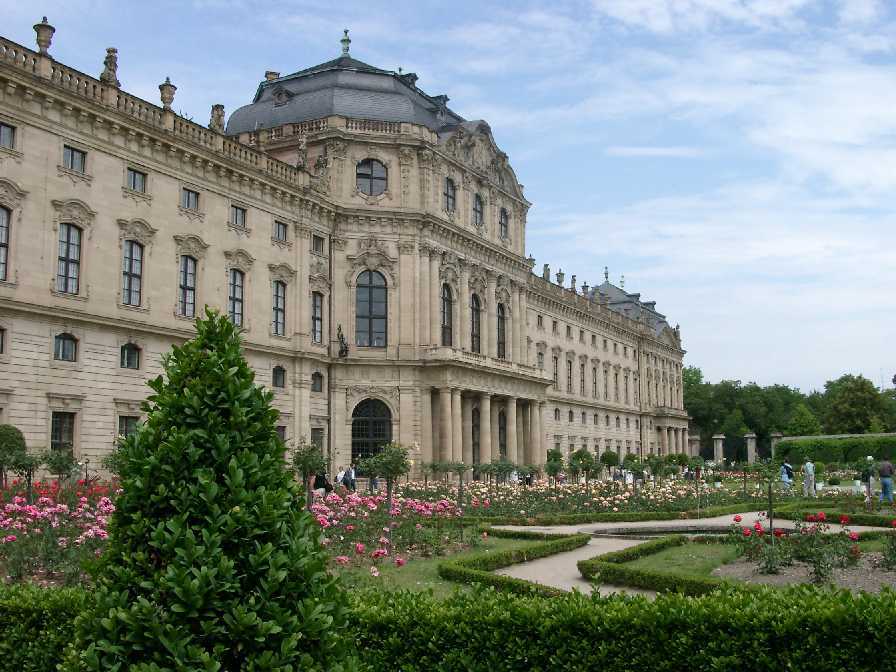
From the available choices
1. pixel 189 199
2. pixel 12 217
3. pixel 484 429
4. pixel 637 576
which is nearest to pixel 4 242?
pixel 12 217

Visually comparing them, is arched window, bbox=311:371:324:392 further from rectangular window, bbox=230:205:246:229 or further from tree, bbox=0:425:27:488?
tree, bbox=0:425:27:488

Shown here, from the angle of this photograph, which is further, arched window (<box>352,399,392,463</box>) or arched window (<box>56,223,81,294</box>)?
arched window (<box>352,399,392,463</box>)

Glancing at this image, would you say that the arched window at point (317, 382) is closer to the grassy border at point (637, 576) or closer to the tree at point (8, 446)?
the tree at point (8, 446)

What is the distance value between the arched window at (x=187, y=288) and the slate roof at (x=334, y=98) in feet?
41.1

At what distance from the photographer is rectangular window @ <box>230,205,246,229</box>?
1423 inches

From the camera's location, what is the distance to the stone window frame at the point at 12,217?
2662cm

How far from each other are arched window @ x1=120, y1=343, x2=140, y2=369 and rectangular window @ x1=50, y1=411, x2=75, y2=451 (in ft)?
8.94

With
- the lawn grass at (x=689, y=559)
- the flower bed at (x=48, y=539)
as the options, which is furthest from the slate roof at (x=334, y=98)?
the flower bed at (x=48, y=539)

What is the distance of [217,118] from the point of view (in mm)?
36125

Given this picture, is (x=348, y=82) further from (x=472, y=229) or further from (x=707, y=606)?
(x=707, y=606)

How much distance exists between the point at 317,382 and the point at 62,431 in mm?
13735

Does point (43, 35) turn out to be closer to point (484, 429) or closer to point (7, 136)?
point (7, 136)

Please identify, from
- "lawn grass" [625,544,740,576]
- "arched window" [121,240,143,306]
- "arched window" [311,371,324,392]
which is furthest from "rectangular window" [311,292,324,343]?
"lawn grass" [625,544,740,576]

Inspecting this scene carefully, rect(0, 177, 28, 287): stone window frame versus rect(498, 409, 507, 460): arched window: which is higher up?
rect(0, 177, 28, 287): stone window frame
